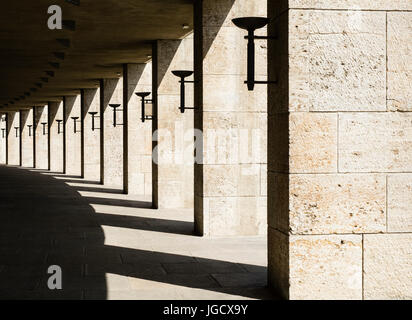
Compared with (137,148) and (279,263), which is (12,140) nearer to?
(137,148)

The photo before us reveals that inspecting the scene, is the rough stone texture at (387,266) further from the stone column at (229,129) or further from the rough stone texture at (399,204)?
the stone column at (229,129)

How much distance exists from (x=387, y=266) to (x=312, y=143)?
159cm

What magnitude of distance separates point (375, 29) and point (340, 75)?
0.66 meters

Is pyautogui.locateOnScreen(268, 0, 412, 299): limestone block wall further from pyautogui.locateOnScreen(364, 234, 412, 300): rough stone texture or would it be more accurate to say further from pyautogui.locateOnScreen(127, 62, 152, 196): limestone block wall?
pyautogui.locateOnScreen(127, 62, 152, 196): limestone block wall

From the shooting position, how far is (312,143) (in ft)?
21.0

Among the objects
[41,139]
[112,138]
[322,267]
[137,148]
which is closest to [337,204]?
[322,267]

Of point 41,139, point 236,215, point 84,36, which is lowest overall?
point 236,215

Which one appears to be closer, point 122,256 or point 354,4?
point 354,4

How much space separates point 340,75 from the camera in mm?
6488

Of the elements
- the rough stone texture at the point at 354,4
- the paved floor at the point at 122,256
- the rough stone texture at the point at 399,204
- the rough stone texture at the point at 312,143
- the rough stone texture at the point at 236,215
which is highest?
the rough stone texture at the point at 354,4

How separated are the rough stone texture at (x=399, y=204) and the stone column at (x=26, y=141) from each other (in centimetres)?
4122

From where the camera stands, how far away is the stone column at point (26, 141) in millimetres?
45500

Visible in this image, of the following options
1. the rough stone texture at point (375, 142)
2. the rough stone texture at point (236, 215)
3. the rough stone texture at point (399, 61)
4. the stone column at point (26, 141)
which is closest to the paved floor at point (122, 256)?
the rough stone texture at point (236, 215)

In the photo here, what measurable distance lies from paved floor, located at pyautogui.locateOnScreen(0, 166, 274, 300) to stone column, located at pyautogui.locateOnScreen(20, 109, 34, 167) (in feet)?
101
